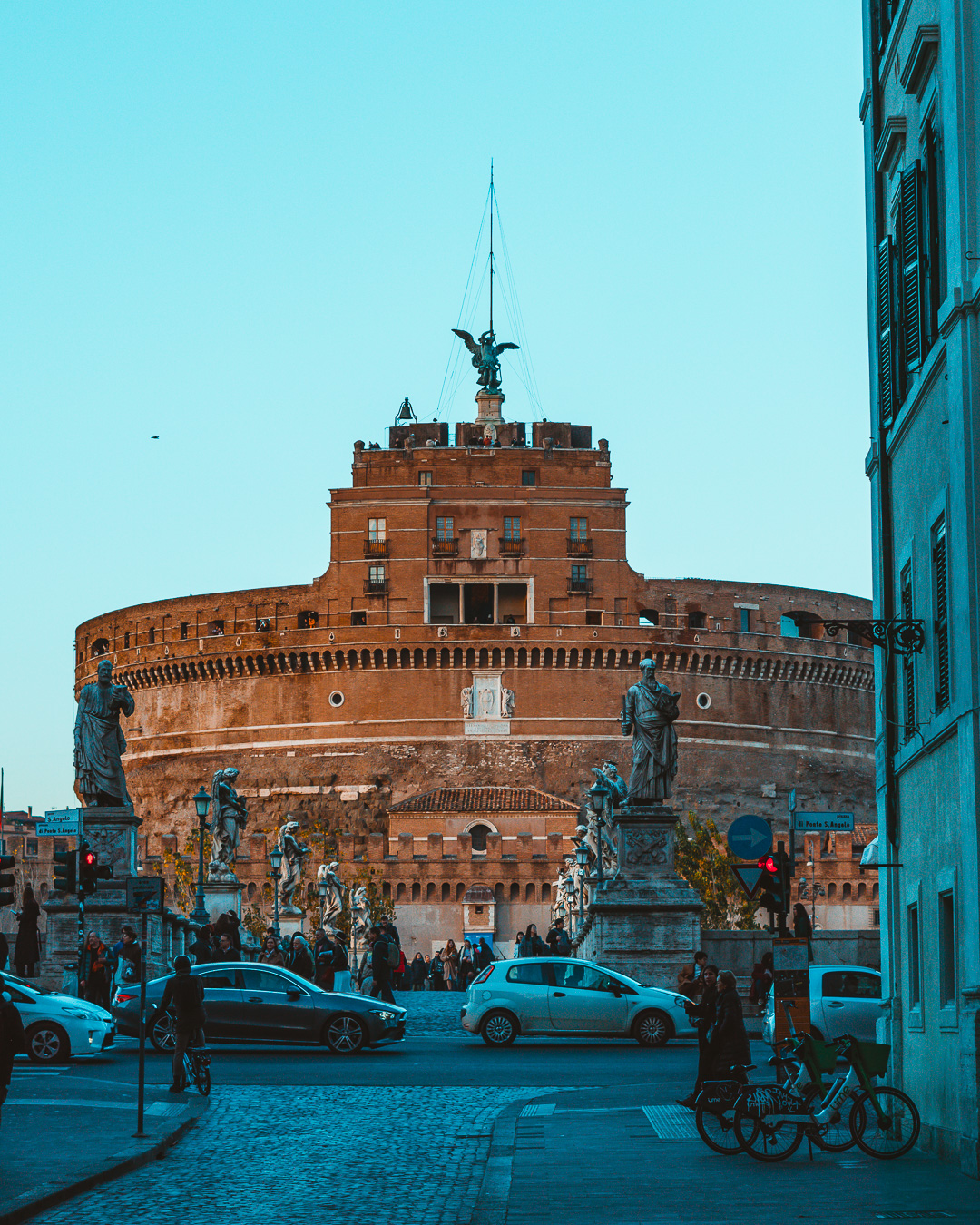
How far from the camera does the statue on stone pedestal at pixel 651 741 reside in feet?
84.7

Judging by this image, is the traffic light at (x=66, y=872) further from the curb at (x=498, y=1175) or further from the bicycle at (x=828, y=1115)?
the bicycle at (x=828, y=1115)

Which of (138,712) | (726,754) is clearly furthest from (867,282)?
(138,712)

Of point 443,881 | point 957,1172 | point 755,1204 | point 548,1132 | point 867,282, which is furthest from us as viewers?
point 443,881

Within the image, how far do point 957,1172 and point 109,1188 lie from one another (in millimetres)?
4633

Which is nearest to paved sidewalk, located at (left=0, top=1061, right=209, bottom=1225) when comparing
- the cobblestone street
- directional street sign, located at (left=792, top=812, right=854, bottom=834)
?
the cobblestone street

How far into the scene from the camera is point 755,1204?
32.9 ft

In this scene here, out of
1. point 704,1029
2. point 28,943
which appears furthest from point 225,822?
point 704,1029

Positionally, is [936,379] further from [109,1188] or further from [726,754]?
[726,754]

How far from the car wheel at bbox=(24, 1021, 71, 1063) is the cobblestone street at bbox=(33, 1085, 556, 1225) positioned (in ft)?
10.2

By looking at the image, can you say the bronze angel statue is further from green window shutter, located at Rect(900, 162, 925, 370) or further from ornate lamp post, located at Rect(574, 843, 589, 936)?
green window shutter, located at Rect(900, 162, 925, 370)

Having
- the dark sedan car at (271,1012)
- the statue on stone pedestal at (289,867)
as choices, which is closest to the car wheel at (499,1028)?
the dark sedan car at (271,1012)

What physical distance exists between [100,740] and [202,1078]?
8.75 meters

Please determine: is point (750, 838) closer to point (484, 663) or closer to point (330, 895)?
point (330, 895)

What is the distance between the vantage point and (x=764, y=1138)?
463 inches
